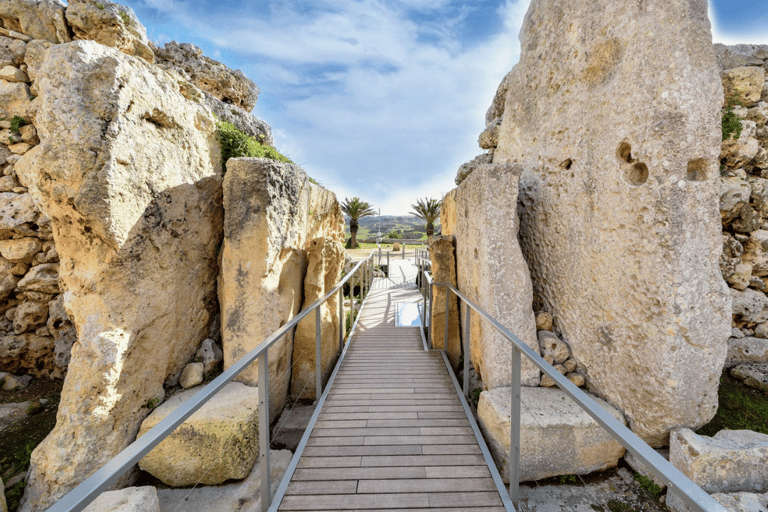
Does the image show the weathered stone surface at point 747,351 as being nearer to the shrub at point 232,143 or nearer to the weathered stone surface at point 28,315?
the shrub at point 232,143

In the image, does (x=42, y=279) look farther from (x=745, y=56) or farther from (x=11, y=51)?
(x=745, y=56)

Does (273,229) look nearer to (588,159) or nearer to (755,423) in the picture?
(588,159)

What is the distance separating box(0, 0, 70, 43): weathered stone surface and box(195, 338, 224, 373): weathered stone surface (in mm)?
6250

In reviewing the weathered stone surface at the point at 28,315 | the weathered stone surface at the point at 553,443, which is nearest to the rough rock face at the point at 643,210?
the weathered stone surface at the point at 553,443

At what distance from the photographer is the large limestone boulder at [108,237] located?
3012mm

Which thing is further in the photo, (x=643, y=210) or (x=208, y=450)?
(x=208, y=450)

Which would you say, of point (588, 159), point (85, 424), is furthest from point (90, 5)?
point (588, 159)

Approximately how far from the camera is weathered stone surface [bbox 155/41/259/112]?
23.2 ft

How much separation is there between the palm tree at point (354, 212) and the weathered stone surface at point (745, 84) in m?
18.3

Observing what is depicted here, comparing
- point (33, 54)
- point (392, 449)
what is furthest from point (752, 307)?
point (33, 54)

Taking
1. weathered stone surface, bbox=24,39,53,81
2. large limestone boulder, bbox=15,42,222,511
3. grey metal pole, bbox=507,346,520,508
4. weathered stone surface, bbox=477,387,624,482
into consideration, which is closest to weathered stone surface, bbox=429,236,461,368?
weathered stone surface, bbox=477,387,624,482

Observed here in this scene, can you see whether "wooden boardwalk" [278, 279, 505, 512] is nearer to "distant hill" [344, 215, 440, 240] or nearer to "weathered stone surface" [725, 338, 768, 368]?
"weathered stone surface" [725, 338, 768, 368]

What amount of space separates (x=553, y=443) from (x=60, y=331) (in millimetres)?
8406

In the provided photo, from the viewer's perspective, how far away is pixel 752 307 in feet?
14.7
